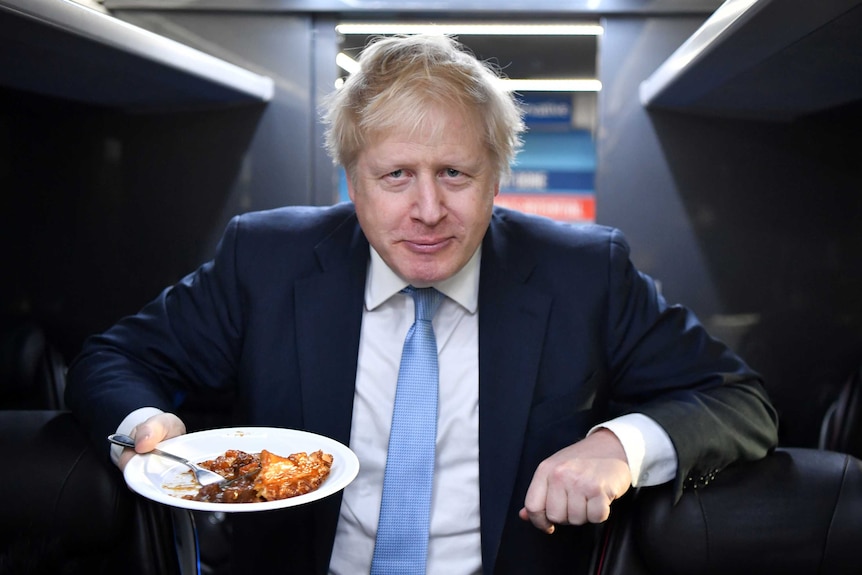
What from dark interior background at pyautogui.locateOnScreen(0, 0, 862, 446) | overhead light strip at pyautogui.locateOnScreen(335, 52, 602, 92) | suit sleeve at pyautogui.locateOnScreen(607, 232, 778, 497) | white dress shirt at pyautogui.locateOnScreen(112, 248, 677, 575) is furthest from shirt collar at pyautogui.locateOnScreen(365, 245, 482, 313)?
overhead light strip at pyautogui.locateOnScreen(335, 52, 602, 92)

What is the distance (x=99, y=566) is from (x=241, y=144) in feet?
4.32

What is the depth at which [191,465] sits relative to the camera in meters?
1.26

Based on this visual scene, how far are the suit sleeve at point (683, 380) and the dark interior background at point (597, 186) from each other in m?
0.59

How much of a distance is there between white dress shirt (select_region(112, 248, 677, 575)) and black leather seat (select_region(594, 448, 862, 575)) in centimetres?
17

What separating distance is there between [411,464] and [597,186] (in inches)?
44.6

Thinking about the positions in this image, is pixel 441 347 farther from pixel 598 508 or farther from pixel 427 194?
pixel 598 508

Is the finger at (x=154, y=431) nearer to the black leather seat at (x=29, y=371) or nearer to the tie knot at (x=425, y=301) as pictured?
the tie knot at (x=425, y=301)

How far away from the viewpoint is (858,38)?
1352 millimetres

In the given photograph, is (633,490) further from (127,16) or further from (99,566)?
(127,16)

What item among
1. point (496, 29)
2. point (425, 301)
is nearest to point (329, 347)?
point (425, 301)

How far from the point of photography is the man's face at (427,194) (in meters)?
1.52

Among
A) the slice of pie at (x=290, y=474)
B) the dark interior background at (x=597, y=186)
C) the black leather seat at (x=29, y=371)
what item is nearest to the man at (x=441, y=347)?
the slice of pie at (x=290, y=474)

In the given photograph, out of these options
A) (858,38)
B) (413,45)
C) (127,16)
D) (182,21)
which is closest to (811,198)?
(858,38)

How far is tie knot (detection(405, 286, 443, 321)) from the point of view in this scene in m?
1.63
